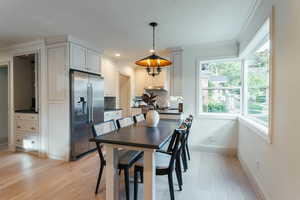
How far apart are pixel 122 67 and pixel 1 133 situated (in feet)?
13.3

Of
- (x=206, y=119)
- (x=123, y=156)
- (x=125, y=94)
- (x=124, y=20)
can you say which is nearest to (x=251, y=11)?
(x=124, y=20)

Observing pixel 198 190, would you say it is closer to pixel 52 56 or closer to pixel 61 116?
pixel 61 116

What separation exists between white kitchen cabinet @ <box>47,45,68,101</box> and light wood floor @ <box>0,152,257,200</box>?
4.46ft

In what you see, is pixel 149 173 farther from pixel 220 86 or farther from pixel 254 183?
pixel 220 86

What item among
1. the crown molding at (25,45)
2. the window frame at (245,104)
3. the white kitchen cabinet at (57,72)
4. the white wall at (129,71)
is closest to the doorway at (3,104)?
the crown molding at (25,45)

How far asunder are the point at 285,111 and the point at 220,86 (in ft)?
7.59

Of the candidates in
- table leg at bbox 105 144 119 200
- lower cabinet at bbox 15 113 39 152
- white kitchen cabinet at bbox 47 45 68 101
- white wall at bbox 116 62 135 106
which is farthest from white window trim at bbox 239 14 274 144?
lower cabinet at bbox 15 113 39 152

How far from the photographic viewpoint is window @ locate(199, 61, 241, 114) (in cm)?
351

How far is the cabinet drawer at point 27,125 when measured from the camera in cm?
349

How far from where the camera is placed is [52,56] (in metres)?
3.29

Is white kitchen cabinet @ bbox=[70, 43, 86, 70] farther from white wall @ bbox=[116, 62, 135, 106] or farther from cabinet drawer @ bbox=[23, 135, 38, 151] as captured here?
cabinet drawer @ bbox=[23, 135, 38, 151]

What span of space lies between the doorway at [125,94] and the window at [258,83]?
12.1 feet

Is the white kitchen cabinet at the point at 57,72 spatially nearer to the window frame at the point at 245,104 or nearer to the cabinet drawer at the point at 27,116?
the cabinet drawer at the point at 27,116

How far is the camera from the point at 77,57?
10.9 ft
